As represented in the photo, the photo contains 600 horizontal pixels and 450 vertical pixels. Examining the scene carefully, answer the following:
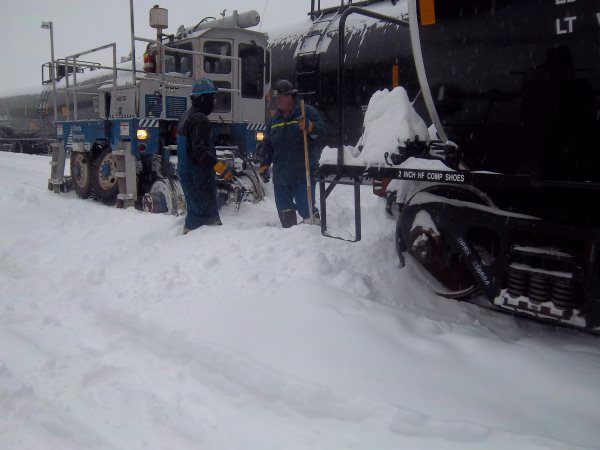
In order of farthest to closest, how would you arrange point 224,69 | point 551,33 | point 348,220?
point 224,69
point 348,220
point 551,33

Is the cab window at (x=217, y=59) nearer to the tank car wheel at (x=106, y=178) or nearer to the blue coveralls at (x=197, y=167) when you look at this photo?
the tank car wheel at (x=106, y=178)

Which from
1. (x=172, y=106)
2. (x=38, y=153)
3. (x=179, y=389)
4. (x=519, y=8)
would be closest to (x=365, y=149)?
(x=519, y=8)

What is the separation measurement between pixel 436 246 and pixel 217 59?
726 centimetres

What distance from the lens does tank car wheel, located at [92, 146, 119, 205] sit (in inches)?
356

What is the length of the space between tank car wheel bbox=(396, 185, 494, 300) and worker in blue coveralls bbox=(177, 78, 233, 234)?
2.61 meters

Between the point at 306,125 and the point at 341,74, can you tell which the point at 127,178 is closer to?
the point at 306,125

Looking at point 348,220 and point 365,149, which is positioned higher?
point 365,149

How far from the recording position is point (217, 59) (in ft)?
32.0

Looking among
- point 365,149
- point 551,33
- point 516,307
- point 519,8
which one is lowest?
point 516,307

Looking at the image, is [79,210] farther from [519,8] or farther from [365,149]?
[519,8]

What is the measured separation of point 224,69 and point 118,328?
7.06m

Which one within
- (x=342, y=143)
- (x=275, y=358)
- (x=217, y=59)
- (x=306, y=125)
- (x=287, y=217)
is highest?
(x=217, y=59)

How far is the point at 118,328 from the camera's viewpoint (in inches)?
148

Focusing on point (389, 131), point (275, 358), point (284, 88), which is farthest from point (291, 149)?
point (275, 358)
